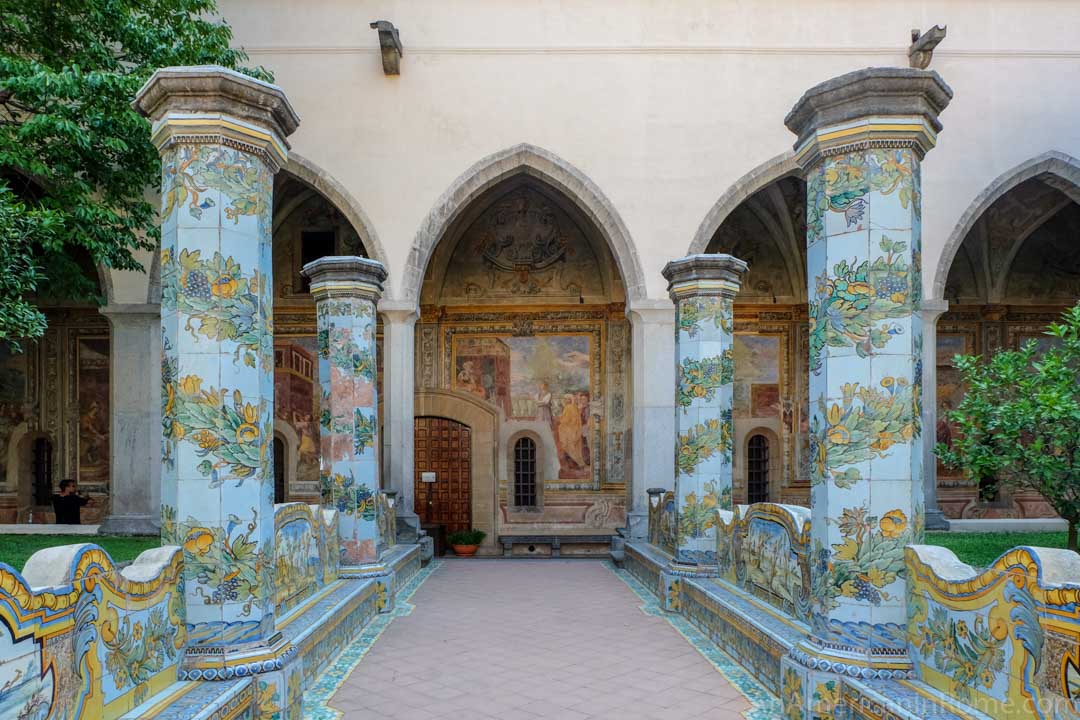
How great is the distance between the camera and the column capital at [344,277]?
25.7 ft

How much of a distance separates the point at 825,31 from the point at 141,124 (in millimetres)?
9352

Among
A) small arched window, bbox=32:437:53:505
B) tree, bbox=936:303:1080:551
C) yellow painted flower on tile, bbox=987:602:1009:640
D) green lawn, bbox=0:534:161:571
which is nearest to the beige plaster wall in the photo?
tree, bbox=936:303:1080:551

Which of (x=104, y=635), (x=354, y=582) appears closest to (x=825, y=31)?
(x=354, y=582)

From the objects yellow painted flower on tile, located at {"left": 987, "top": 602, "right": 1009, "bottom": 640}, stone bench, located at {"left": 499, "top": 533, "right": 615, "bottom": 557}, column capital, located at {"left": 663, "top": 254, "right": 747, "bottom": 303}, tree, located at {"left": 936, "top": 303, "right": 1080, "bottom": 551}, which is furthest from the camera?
stone bench, located at {"left": 499, "top": 533, "right": 615, "bottom": 557}

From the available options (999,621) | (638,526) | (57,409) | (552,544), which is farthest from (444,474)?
(999,621)

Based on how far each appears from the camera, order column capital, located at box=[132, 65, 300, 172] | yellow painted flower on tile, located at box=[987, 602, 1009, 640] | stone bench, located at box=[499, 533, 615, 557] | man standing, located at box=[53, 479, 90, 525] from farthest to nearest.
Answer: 1. stone bench, located at box=[499, 533, 615, 557]
2. man standing, located at box=[53, 479, 90, 525]
3. column capital, located at box=[132, 65, 300, 172]
4. yellow painted flower on tile, located at box=[987, 602, 1009, 640]

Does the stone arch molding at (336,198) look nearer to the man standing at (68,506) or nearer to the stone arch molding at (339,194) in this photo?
the stone arch molding at (339,194)

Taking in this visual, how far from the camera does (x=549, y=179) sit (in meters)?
11.9

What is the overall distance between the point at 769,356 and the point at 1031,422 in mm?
8475

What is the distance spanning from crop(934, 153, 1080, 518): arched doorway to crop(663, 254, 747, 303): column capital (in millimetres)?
8880

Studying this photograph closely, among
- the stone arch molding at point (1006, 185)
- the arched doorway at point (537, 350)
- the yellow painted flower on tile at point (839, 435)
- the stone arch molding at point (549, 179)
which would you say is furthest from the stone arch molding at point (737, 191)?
the yellow painted flower on tile at point (839, 435)

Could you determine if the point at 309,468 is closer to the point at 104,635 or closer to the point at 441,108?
the point at 441,108

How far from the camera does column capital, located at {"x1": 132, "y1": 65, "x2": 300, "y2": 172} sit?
4078 millimetres

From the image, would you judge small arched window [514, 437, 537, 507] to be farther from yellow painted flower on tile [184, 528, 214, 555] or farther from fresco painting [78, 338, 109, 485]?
yellow painted flower on tile [184, 528, 214, 555]
